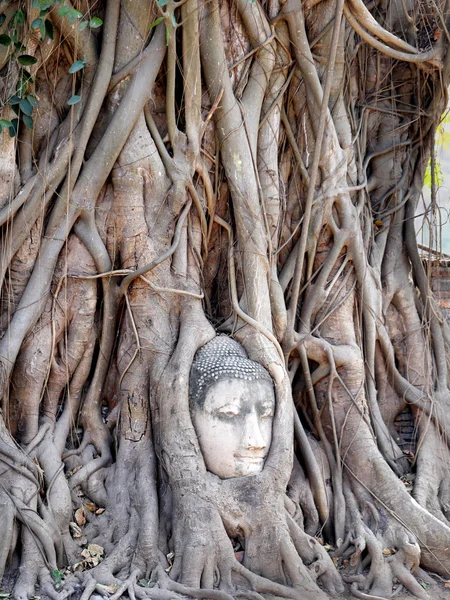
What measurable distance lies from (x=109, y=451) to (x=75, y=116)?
158 cm

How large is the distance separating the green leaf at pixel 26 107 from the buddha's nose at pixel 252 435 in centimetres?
164

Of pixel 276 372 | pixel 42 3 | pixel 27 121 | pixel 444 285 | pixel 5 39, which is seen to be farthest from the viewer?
pixel 444 285

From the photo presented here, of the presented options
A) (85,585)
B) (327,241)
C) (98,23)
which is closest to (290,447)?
(85,585)

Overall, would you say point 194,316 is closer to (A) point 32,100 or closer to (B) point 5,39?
(A) point 32,100

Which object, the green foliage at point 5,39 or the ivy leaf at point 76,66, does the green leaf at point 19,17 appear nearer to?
the green foliage at point 5,39

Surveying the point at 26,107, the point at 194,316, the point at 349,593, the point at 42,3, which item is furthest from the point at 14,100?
the point at 349,593

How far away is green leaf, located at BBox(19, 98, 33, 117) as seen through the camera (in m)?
3.39

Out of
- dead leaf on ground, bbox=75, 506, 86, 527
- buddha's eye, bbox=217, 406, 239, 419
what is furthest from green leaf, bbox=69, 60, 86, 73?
dead leaf on ground, bbox=75, 506, 86, 527

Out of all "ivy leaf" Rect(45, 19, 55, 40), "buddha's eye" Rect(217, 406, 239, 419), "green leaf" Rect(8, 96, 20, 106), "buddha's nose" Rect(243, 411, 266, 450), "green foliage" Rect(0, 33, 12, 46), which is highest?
"ivy leaf" Rect(45, 19, 55, 40)

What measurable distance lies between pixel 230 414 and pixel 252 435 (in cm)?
13

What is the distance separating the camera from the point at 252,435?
3375mm

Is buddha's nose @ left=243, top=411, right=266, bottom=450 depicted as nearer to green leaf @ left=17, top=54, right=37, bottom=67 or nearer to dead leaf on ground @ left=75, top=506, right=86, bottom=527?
dead leaf on ground @ left=75, top=506, right=86, bottom=527

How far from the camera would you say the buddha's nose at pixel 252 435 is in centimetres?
336

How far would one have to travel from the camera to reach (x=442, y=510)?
4.05m
